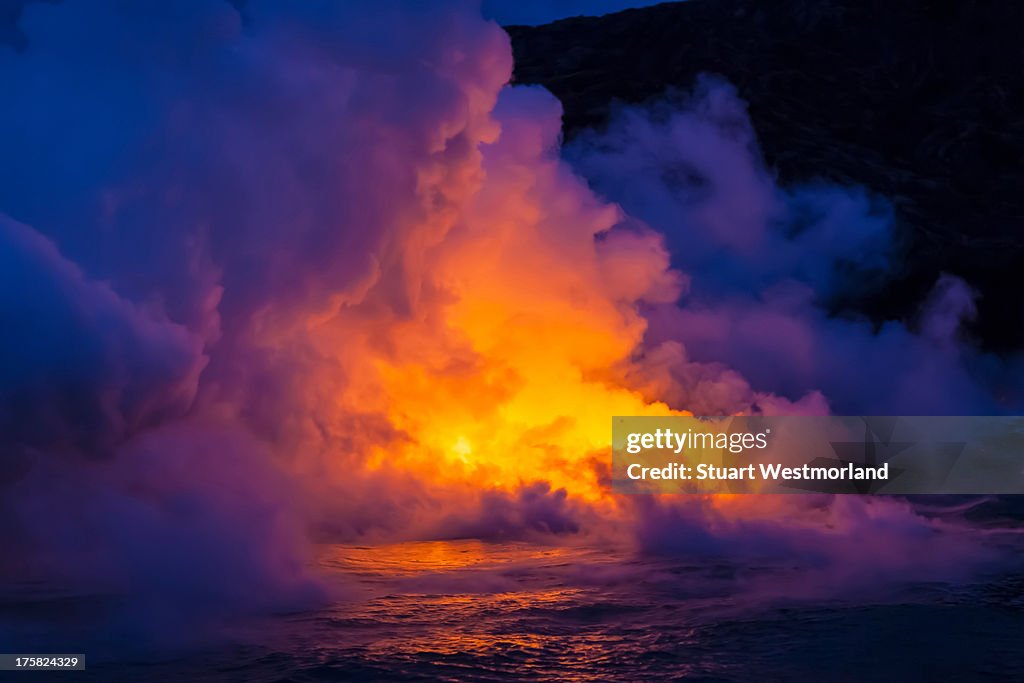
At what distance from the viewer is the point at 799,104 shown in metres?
54.8

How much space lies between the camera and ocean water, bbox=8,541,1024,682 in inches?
463

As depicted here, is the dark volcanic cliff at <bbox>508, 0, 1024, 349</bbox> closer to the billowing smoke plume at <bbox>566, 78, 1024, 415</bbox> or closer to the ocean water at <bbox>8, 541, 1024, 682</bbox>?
the billowing smoke plume at <bbox>566, 78, 1024, 415</bbox>

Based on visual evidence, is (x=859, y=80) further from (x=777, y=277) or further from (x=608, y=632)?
(x=608, y=632)

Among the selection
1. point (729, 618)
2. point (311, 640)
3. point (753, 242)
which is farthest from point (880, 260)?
point (311, 640)

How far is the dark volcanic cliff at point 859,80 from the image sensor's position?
173ft

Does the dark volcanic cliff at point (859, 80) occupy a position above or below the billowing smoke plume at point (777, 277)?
above

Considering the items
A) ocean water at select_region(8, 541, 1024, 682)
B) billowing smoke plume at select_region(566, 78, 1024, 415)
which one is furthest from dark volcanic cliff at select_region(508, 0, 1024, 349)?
ocean water at select_region(8, 541, 1024, 682)

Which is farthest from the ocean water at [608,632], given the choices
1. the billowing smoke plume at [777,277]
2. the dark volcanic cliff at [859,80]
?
the dark volcanic cliff at [859,80]

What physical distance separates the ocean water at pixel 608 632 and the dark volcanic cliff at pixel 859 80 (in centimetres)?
3797

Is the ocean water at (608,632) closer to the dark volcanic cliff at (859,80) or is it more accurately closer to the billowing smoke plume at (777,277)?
the billowing smoke plume at (777,277)

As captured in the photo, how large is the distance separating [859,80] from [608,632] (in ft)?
162

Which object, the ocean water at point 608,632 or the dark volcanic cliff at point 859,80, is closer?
the ocean water at point 608,632

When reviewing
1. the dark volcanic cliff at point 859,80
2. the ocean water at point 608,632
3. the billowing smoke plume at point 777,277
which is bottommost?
the ocean water at point 608,632

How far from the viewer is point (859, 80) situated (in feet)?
185
